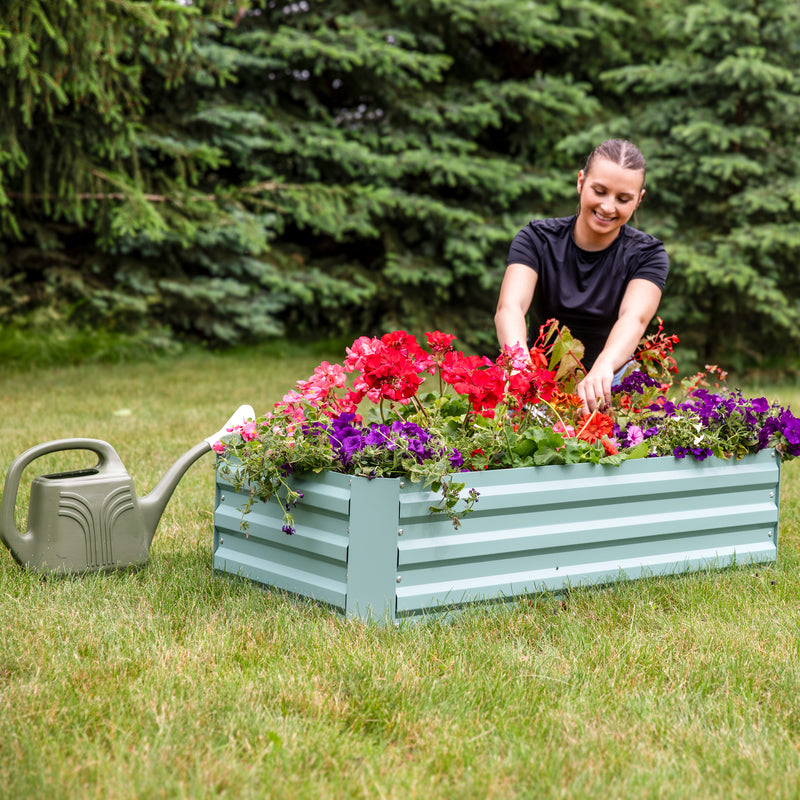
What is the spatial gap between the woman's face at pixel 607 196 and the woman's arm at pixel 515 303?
0.27 m

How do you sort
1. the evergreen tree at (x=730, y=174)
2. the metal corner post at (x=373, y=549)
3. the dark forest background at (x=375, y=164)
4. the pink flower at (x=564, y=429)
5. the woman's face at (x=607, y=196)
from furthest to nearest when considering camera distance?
the evergreen tree at (x=730, y=174) → the dark forest background at (x=375, y=164) → the woman's face at (x=607, y=196) → the pink flower at (x=564, y=429) → the metal corner post at (x=373, y=549)

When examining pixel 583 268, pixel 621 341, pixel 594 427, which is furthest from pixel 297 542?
pixel 583 268

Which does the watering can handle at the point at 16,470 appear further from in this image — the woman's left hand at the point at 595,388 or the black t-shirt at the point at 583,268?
the black t-shirt at the point at 583,268

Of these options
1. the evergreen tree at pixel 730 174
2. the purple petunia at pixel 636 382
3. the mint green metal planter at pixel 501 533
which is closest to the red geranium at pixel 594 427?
the mint green metal planter at pixel 501 533

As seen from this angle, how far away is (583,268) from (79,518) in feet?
6.10

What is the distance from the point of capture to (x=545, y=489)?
7.84 ft

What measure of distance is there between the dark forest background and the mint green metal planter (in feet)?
16.9

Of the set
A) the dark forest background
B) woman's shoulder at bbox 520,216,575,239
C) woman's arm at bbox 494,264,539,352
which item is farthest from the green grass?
the dark forest background

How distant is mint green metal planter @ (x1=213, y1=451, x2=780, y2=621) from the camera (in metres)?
2.18

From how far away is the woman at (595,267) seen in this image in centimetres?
302

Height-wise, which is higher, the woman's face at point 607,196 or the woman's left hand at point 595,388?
the woman's face at point 607,196

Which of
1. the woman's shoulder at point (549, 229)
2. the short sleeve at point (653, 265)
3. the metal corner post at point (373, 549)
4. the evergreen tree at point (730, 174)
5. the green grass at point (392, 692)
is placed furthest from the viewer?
the evergreen tree at point (730, 174)

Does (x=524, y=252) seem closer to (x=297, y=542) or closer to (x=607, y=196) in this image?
(x=607, y=196)

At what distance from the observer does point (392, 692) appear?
182 cm
